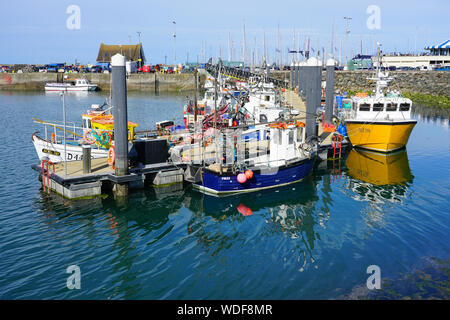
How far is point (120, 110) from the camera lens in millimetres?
18891

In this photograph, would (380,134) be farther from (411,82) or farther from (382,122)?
(411,82)

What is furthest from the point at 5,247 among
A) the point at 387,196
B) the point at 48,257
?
the point at 387,196

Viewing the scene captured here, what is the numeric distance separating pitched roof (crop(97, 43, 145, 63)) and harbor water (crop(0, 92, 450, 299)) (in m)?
87.8

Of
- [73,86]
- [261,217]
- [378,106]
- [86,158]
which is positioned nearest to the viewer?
[261,217]

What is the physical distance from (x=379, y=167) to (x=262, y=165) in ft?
34.2

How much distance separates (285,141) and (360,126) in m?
11.0

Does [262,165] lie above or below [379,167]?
above

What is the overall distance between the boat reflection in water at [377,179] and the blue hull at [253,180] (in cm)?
340

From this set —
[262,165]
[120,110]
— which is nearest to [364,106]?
[262,165]

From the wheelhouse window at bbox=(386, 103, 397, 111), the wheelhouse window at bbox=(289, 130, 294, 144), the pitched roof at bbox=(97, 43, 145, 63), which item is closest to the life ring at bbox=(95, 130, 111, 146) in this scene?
the wheelhouse window at bbox=(289, 130, 294, 144)

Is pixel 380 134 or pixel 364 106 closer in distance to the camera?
pixel 380 134

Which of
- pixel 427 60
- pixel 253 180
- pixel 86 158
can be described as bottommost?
pixel 253 180

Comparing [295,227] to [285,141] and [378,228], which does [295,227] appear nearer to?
[378,228]

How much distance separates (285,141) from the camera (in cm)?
2198
